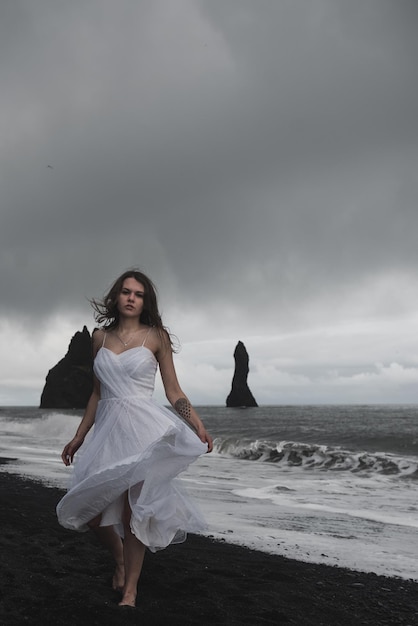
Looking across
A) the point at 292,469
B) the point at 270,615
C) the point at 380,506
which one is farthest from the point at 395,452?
the point at 270,615

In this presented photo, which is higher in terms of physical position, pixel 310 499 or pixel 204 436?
pixel 204 436

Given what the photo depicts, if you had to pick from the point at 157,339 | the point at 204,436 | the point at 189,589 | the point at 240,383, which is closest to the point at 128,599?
the point at 189,589

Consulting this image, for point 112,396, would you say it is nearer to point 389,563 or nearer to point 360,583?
point 360,583

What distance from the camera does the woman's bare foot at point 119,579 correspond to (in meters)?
3.84

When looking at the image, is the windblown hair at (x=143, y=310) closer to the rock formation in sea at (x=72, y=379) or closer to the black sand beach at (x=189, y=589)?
the black sand beach at (x=189, y=589)

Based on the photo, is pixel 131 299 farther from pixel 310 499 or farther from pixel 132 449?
pixel 310 499

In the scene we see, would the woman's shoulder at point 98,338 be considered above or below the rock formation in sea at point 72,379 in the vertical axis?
below

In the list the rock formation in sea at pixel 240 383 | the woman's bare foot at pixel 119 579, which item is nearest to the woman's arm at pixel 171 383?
the woman's bare foot at pixel 119 579

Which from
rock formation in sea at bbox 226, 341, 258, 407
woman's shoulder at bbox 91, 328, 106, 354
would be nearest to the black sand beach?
woman's shoulder at bbox 91, 328, 106, 354

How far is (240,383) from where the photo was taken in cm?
13650

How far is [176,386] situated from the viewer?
3.95m

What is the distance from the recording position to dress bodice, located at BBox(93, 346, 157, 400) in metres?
3.72

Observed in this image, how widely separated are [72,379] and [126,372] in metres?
122

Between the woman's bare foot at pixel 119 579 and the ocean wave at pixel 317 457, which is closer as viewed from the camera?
the woman's bare foot at pixel 119 579
